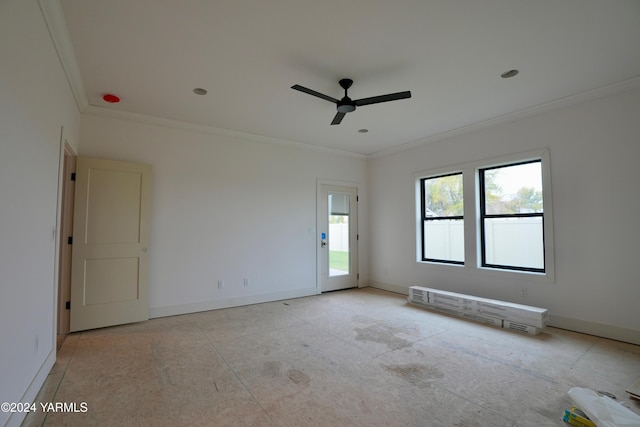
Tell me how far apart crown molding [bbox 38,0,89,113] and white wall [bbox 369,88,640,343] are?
16.4 feet

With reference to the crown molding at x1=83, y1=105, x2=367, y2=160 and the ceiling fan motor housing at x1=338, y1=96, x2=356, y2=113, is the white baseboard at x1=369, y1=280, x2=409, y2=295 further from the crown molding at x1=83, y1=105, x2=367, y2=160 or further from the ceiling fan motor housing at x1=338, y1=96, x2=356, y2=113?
the ceiling fan motor housing at x1=338, y1=96, x2=356, y2=113

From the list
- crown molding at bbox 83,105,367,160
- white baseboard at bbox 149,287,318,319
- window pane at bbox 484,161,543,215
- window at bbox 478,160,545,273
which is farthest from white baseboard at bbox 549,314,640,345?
crown molding at bbox 83,105,367,160

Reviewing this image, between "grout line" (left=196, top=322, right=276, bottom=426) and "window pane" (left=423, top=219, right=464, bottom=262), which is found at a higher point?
"window pane" (left=423, top=219, right=464, bottom=262)

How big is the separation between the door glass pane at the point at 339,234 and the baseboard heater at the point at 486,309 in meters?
1.55

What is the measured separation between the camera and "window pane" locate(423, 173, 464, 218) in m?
5.03

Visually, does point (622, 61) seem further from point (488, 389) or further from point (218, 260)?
point (218, 260)

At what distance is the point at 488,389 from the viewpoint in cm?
→ 238

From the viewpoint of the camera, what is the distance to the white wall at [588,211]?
332cm

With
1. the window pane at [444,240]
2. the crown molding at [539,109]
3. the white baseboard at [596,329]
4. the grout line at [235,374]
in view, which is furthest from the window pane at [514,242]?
the grout line at [235,374]

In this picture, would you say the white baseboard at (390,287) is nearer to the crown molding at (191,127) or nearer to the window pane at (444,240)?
the window pane at (444,240)

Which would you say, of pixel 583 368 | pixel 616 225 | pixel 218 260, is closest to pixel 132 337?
pixel 218 260

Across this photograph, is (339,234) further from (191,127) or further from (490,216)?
(191,127)

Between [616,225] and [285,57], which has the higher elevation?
[285,57]

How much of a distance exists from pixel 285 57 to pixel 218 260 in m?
3.11
